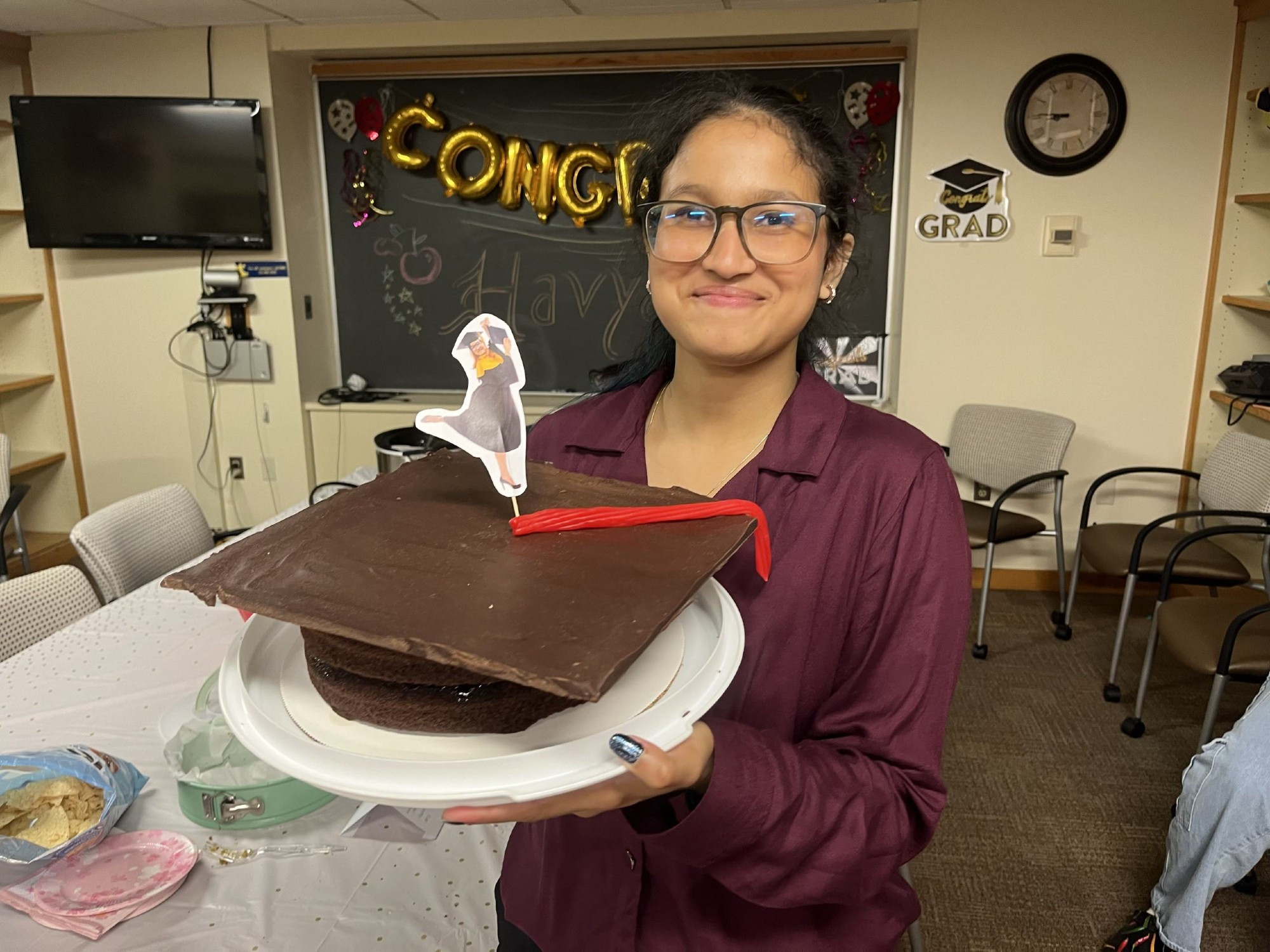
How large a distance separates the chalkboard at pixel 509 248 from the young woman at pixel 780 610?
3.10 metres

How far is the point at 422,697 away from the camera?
26.8 inches

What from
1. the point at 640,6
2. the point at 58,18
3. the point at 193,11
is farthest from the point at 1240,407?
the point at 58,18

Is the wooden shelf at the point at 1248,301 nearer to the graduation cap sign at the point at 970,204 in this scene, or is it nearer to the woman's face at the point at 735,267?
the graduation cap sign at the point at 970,204

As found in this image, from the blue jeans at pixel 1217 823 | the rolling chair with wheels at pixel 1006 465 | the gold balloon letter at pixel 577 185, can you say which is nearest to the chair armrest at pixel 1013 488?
the rolling chair with wheels at pixel 1006 465

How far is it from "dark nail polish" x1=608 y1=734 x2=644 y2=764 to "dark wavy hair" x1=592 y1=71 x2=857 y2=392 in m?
0.58

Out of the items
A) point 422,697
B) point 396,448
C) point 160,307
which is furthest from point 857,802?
point 160,307

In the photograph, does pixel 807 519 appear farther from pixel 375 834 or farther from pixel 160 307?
pixel 160 307

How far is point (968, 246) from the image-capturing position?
3754mm

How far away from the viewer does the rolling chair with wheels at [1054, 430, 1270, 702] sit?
2965mm

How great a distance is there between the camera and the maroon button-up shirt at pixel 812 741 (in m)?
0.76

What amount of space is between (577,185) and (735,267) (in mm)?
3455

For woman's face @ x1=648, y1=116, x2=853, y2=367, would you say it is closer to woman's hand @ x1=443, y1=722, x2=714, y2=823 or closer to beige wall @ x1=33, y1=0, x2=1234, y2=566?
woman's hand @ x1=443, y1=722, x2=714, y2=823

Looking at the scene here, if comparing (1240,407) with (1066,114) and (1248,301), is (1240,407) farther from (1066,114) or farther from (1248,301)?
(1066,114)

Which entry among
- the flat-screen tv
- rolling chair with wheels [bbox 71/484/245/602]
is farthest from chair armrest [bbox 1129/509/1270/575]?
the flat-screen tv
